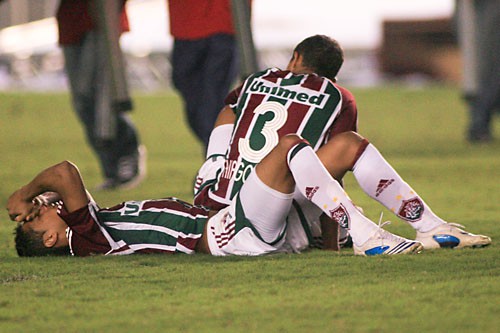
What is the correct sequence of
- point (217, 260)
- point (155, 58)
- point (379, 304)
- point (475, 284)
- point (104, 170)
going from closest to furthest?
1. point (379, 304)
2. point (475, 284)
3. point (217, 260)
4. point (104, 170)
5. point (155, 58)

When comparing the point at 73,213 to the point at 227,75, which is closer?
the point at 73,213

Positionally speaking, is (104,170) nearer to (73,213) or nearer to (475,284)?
(73,213)

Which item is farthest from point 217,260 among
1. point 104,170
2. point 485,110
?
point 485,110

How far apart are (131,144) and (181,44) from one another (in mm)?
822

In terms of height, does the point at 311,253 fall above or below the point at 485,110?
above

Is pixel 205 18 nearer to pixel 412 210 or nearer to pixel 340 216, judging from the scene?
pixel 412 210

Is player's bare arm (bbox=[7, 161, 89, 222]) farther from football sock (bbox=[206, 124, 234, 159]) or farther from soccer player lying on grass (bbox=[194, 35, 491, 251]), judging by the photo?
football sock (bbox=[206, 124, 234, 159])

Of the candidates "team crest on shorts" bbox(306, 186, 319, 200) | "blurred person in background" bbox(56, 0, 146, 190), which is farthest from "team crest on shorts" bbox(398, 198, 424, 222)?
"blurred person in background" bbox(56, 0, 146, 190)

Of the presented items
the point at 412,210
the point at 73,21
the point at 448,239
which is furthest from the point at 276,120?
the point at 73,21

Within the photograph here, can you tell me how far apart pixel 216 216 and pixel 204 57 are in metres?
2.76

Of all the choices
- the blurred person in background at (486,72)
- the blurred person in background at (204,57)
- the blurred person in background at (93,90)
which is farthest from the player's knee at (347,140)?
the blurred person in background at (486,72)

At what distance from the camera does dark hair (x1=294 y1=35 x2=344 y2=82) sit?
4.07m

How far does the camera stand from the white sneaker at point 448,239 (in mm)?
4008

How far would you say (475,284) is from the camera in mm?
3338
